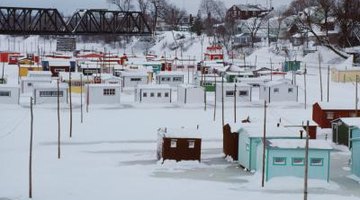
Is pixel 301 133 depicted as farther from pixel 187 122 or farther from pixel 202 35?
pixel 202 35

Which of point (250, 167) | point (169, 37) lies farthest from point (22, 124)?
point (169, 37)

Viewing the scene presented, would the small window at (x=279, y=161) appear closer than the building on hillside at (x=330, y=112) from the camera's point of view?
Yes

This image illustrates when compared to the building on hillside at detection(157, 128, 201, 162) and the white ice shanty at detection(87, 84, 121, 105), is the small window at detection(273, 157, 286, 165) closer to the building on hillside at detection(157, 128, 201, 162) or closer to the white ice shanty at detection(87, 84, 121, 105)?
the building on hillside at detection(157, 128, 201, 162)

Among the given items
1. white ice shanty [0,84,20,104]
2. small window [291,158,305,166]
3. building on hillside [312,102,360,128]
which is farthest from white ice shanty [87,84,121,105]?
small window [291,158,305,166]

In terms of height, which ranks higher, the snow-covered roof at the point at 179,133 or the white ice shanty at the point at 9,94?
the white ice shanty at the point at 9,94

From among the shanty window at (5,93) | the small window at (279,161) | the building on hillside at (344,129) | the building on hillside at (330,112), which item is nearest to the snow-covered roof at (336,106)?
the building on hillside at (330,112)

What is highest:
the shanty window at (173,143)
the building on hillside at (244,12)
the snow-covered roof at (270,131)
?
the building on hillside at (244,12)

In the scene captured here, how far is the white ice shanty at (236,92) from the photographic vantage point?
46375 mm

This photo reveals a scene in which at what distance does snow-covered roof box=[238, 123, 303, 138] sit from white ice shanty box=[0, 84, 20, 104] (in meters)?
21.4

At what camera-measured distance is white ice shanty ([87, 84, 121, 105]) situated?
4428 centimetres

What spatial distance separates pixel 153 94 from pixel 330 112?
14.5m

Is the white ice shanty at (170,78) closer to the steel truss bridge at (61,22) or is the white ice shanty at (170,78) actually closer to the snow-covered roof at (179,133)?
the steel truss bridge at (61,22)

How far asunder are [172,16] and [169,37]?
1516 cm

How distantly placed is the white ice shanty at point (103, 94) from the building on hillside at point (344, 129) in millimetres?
18274
